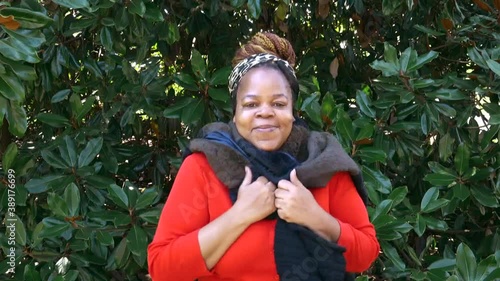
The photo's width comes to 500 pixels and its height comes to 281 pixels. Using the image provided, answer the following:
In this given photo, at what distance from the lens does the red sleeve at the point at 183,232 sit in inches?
67.6

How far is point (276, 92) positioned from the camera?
1.83 m

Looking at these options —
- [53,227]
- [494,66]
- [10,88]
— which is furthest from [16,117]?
[494,66]

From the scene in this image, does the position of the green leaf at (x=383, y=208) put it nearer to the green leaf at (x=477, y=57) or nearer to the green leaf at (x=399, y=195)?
the green leaf at (x=399, y=195)

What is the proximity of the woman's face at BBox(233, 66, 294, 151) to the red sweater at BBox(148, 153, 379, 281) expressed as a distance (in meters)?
0.14

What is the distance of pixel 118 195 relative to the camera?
2775 mm

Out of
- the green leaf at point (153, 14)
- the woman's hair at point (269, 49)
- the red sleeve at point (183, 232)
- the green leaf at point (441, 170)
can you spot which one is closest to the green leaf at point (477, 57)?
the green leaf at point (441, 170)

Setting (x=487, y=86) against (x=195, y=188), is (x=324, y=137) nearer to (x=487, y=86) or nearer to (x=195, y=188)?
(x=195, y=188)

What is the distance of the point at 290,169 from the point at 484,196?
5.39ft

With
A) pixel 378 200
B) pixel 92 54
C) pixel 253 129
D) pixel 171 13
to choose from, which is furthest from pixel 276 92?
pixel 92 54

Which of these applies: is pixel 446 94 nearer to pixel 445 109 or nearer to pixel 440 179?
pixel 445 109

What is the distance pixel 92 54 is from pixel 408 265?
1.78 metres

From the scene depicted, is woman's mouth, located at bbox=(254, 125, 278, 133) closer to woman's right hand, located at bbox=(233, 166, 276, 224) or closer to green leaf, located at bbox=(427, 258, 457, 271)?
woman's right hand, located at bbox=(233, 166, 276, 224)

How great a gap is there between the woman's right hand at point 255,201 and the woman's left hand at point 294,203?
0.02 metres

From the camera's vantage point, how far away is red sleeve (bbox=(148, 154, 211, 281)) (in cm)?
172
